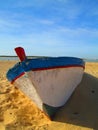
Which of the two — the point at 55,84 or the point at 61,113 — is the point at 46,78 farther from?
the point at 61,113

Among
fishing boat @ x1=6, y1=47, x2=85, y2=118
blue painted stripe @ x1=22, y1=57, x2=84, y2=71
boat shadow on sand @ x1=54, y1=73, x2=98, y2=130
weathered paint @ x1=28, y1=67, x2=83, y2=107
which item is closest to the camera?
blue painted stripe @ x1=22, y1=57, x2=84, y2=71

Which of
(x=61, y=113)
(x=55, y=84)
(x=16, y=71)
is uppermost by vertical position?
(x=16, y=71)

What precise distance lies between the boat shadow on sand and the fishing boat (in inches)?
7.7

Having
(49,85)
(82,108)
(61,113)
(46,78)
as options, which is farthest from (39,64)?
(82,108)

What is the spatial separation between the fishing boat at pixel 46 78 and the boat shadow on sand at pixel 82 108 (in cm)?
20

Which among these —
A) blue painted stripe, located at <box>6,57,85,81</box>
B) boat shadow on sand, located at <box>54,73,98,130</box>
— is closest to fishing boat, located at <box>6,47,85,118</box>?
blue painted stripe, located at <box>6,57,85,81</box>

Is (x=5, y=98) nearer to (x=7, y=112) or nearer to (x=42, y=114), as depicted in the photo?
(x=7, y=112)

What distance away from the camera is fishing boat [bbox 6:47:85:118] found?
5449 millimetres

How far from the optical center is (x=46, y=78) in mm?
5734

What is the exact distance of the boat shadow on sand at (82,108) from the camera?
577cm

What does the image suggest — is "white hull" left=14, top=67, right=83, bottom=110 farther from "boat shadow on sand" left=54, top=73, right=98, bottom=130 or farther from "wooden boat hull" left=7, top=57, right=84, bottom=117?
"boat shadow on sand" left=54, top=73, right=98, bottom=130

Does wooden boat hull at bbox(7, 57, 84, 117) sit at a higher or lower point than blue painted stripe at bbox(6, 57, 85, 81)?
lower

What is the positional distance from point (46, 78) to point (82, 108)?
139 centimetres

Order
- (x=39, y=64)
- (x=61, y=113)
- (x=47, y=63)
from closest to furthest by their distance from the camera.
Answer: (x=39, y=64), (x=47, y=63), (x=61, y=113)
